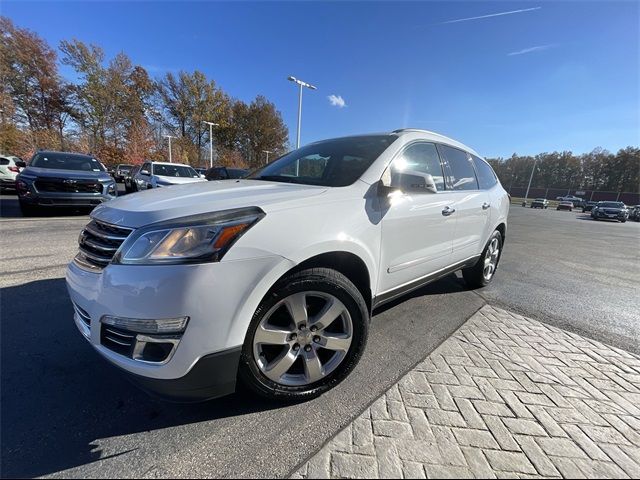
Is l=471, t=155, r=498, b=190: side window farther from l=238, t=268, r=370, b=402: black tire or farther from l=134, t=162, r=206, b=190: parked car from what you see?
l=134, t=162, r=206, b=190: parked car

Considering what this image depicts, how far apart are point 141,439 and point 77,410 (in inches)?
20.1

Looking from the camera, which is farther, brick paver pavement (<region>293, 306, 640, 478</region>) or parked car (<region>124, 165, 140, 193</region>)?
parked car (<region>124, 165, 140, 193</region>)

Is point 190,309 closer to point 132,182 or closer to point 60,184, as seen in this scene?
point 60,184

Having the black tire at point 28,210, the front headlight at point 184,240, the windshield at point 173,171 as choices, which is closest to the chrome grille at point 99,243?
the front headlight at point 184,240

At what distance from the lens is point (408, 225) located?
2.43 metres

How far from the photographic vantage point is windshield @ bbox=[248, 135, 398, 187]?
7.72 ft

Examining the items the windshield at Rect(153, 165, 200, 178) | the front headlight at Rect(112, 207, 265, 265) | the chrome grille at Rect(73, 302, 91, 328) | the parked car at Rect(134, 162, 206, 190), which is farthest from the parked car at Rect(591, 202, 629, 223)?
the chrome grille at Rect(73, 302, 91, 328)

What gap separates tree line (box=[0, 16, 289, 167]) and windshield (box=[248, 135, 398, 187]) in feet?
104

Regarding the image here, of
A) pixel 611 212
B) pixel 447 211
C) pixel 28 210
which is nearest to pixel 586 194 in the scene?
pixel 611 212

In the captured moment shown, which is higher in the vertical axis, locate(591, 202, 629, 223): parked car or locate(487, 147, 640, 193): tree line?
locate(487, 147, 640, 193): tree line

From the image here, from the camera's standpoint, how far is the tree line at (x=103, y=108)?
2856 centimetres

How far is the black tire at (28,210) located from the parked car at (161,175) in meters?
3.65

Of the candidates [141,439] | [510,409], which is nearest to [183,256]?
[141,439]

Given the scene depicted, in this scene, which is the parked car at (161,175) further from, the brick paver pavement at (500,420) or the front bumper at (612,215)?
the front bumper at (612,215)
